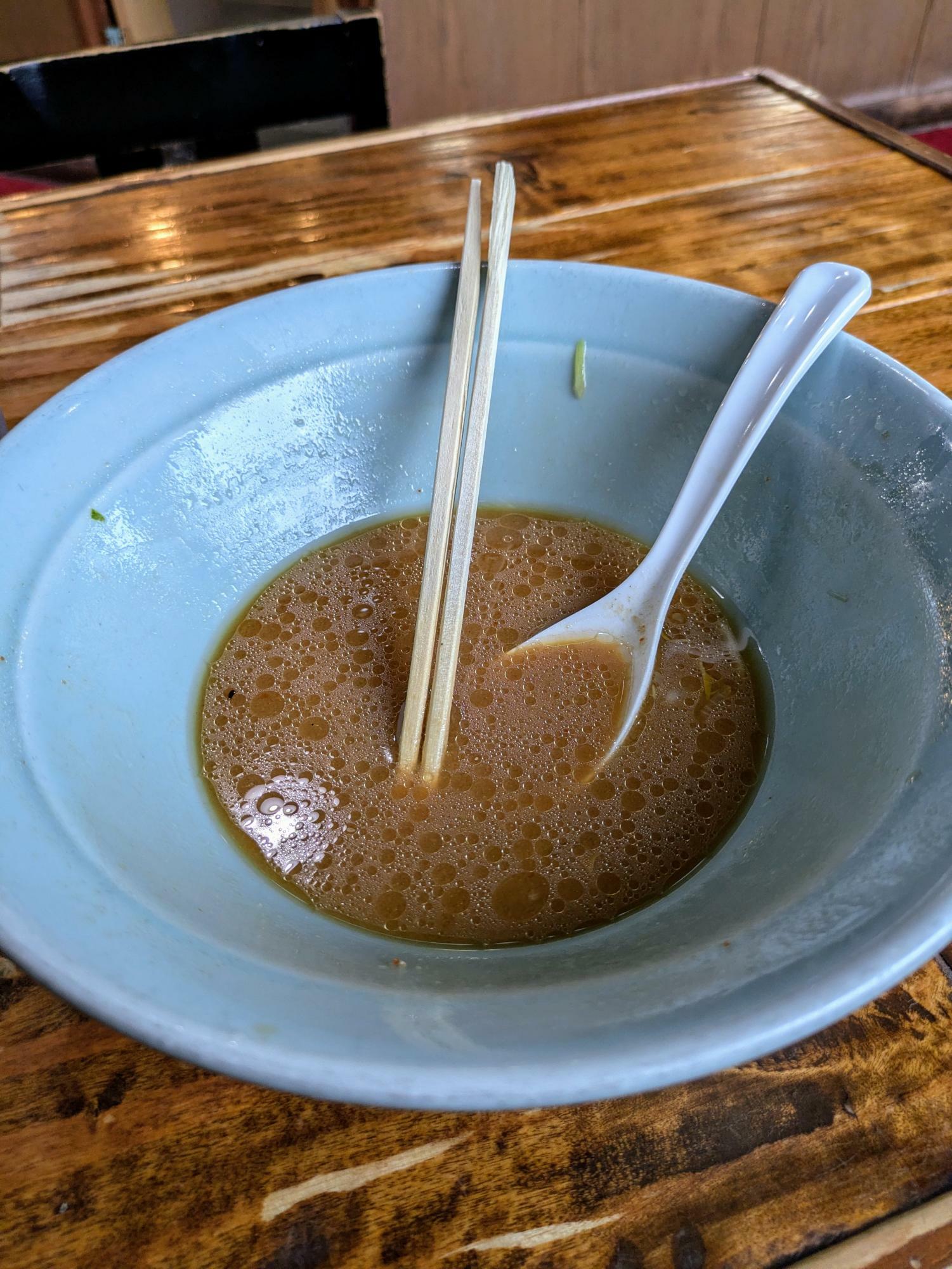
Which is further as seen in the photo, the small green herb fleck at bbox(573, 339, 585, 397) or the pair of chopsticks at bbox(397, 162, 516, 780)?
the small green herb fleck at bbox(573, 339, 585, 397)

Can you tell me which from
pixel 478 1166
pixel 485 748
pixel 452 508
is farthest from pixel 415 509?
pixel 478 1166

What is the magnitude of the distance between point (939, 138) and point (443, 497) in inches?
122

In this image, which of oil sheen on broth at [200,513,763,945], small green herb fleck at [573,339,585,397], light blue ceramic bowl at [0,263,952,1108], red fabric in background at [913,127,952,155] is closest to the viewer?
light blue ceramic bowl at [0,263,952,1108]

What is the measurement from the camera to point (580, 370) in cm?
83

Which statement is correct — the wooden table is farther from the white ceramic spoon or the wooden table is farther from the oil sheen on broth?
the white ceramic spoon

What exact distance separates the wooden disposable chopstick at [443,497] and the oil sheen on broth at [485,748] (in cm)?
3

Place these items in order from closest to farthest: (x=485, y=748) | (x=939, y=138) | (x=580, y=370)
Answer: (x=485, y=748), (x=580, y=370), (x=939, y=138)

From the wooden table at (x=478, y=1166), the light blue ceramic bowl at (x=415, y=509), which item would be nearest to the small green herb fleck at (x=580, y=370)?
the light blue ceramic bowl at (x=415, y=509)

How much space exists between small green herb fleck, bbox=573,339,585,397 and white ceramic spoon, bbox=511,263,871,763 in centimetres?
14

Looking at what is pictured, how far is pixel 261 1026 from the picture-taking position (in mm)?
378

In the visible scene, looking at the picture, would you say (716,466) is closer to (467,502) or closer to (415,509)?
(467,502)

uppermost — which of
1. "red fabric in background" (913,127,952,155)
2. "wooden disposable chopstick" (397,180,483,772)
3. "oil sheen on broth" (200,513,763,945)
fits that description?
"wooden disposable chopstick" (397,180,483,772)

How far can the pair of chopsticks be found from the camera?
707 millimetres

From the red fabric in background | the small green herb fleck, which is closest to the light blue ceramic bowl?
the small green herb fleck
